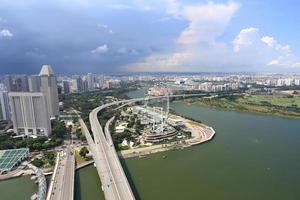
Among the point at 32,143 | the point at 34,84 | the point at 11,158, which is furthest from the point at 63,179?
the point at 34,84

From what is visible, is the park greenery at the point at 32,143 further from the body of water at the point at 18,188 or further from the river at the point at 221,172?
the river at the point at 221,172

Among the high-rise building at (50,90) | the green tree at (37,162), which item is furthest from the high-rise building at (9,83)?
the green tree at (37,162)

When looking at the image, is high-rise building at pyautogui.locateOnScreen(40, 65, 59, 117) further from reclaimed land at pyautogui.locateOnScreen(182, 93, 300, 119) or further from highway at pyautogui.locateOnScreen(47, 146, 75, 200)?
reclaimed land at pyautogui.locateOnScreen(182, 93, 300, 119)

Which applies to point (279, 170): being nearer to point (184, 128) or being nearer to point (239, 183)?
point (239, 183)

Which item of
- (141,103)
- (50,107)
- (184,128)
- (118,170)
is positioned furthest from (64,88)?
(118,170)

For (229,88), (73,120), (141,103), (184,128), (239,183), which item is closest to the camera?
(239,183)

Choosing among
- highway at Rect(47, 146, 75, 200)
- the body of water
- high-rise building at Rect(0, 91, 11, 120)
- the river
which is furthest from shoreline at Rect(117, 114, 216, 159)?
high-rise building at Rect(0, 91, 11, 120)
